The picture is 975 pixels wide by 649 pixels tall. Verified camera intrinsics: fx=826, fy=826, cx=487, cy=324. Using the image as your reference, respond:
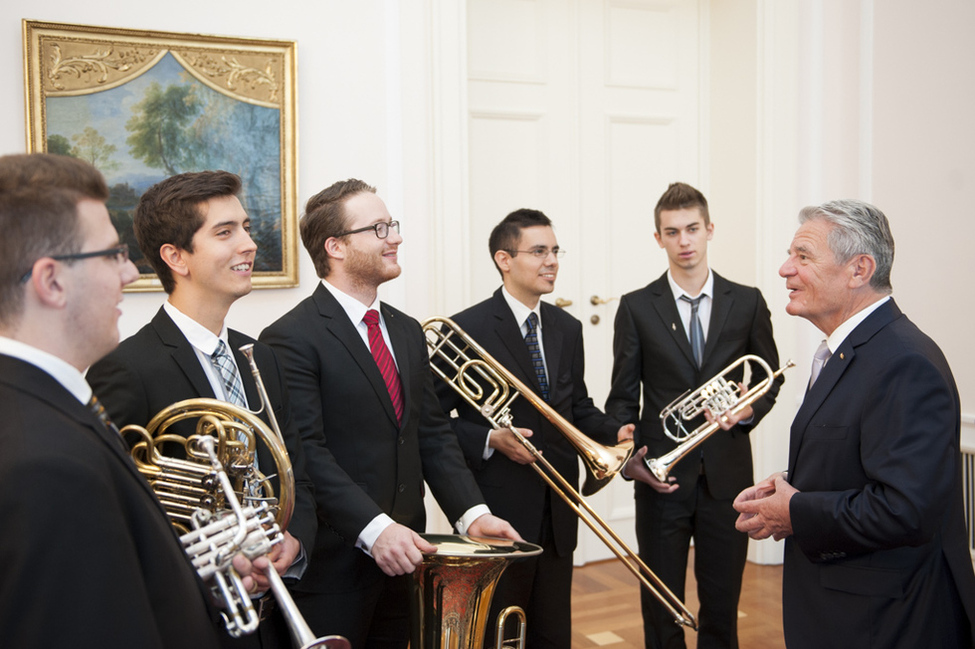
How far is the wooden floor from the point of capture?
3.92 meters

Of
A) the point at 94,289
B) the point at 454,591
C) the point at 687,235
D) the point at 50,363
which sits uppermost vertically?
the point at 687,235

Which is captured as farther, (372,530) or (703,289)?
(703,289)

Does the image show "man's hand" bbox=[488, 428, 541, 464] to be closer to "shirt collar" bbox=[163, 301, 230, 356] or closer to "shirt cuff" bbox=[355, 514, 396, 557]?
"shirt cuff" bbox=[355, 514, 396, 557]

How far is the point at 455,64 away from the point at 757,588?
3.32 m

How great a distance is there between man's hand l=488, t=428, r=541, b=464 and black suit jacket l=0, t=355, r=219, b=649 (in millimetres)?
1919

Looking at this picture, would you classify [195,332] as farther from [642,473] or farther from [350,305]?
[642,473]

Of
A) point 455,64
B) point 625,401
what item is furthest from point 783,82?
point 625,401

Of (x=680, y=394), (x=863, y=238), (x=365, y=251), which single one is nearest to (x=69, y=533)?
(x=365, y=251)

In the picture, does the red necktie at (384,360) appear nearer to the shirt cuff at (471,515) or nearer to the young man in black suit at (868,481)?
the shirt cuff at (471,515)

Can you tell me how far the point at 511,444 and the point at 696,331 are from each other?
1015 millimetres

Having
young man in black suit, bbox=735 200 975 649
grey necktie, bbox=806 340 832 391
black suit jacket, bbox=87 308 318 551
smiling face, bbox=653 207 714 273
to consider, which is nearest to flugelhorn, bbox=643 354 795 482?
smiling face, bbox=653 207 714 273

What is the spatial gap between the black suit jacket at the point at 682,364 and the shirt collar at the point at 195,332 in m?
1.92

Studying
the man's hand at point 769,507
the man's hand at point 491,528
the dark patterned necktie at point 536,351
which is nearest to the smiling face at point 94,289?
the man's hand at point 491,528

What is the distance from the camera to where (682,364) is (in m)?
3.46
